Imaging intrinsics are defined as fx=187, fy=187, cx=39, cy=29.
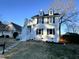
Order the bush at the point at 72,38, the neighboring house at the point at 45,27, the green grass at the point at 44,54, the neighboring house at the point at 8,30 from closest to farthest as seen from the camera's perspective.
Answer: the green grass at the point at 44,54 → the bush at the point at 72,38 → the neighboring house at the point at 45,27 → the neighboring house at the point at 8,30

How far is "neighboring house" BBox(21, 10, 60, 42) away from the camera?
3756 centimetres

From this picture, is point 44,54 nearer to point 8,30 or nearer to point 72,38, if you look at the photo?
point 72,38

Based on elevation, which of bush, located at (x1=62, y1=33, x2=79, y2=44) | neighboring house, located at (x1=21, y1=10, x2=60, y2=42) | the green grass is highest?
neighboring house, located at (x1=21, y1=10, x2=60, y2=42)

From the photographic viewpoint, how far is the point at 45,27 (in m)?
38.3

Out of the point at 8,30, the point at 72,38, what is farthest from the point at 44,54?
the point at 8,30

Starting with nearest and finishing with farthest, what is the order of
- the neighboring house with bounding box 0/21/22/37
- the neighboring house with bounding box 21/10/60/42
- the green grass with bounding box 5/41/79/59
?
1. the green grass with bounding box 5/41/79/59
2. the neighboring house with bounding box 21/10/60/42
3. the neighboring house with bounding box 0/21/22/37

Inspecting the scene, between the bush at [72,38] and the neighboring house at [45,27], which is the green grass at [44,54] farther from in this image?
the neighboring house at [45,27]

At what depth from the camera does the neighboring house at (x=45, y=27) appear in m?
37.6

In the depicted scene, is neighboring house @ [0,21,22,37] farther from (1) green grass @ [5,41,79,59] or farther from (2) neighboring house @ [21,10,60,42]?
(1) green grass @ [5,41,79,59]

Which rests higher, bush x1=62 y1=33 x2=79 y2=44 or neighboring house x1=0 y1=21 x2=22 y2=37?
neighboring house x1=0 y1=21 x2=22 y2=37

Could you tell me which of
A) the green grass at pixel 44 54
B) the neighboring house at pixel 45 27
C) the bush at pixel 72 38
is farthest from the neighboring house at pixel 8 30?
the green grass at pixel 44 54

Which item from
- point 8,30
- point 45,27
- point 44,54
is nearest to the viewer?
point 44,54

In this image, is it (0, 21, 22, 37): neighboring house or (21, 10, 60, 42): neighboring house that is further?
(0, 21, 22, 37): neighboring house

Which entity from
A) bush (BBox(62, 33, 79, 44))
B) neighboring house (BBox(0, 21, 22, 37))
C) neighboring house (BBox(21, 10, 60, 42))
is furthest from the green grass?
neighboring house (BBox(0, 21, 22, 37))
